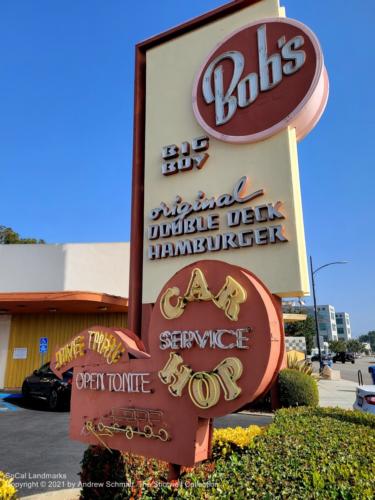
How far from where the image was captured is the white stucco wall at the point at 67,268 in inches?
735

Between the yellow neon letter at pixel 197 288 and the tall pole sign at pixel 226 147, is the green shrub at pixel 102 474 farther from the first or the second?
the tall pole sign at pixel 226 147

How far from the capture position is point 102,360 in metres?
4.85

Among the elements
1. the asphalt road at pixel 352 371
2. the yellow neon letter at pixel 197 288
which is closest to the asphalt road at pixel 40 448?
the yellow neon letter at pixel 197 288

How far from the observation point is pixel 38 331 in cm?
1973

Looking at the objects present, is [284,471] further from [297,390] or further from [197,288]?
[297,390]

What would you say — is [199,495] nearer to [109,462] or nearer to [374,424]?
[109,462]

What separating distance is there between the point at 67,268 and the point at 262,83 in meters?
12.9

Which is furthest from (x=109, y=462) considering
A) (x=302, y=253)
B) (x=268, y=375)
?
(x=302, y=253)

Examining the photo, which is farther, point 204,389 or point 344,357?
point 344,357

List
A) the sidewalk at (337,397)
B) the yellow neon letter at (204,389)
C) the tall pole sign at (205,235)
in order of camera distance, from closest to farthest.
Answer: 1. the yellow neon letter at (204,389)
2. the tall pole sign at (205,235)
3. the sidewalk at (337,397)

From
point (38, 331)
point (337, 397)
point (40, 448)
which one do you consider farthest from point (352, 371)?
point (40, 448)

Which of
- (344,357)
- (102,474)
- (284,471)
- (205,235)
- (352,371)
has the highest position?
(205,235)

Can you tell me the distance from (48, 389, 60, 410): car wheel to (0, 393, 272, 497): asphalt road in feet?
0.86

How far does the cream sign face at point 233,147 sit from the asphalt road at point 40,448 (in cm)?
401
